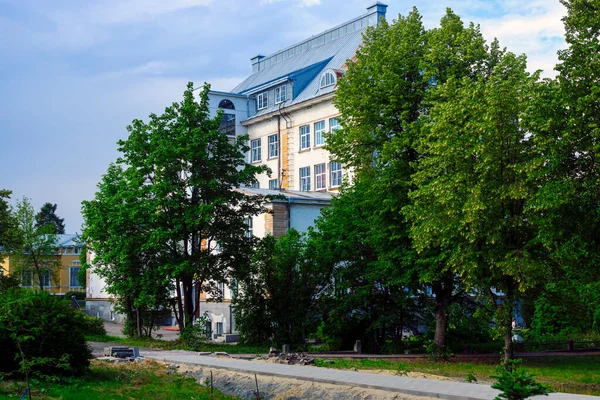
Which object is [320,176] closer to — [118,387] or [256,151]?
[256,151]

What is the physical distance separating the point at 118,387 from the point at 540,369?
48.3 feet

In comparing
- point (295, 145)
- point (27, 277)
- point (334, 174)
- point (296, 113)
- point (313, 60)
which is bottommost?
point (27, 277)

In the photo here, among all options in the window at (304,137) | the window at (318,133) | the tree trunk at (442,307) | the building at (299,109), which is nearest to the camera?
the tree trunk at (442,307)

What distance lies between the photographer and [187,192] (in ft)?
117

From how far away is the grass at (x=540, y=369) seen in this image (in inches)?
782

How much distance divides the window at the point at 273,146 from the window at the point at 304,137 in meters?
3.80

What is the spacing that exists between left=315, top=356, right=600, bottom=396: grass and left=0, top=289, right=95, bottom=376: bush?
26.6 feet

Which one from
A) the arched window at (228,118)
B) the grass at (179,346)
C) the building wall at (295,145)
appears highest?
the arched window at (228,118)

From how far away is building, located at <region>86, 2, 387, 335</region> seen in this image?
59.3m

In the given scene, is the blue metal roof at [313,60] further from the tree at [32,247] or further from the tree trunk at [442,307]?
the tree trunk at [442,307]

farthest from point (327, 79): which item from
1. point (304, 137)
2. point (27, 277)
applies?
point (27, 277)

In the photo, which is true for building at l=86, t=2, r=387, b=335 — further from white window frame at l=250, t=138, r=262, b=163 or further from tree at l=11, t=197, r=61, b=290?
Result: tree at l=11, t=197, r=61, b=290

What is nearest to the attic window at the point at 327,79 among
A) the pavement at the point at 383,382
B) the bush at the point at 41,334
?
the pavement at the point at 383,382

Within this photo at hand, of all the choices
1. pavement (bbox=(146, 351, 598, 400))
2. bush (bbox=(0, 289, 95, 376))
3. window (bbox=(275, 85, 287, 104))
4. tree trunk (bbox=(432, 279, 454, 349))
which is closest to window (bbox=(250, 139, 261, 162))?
window (bbox=(275, 85, 287, 104))
